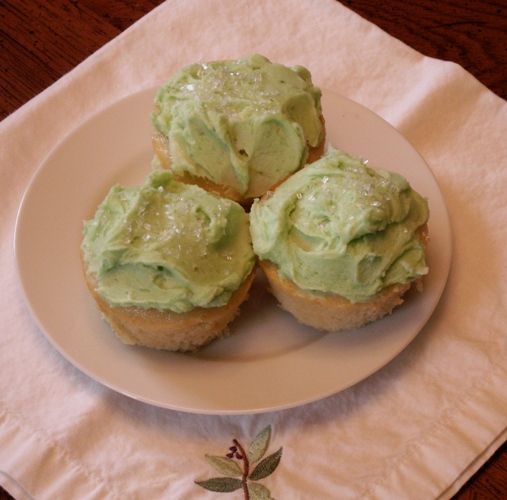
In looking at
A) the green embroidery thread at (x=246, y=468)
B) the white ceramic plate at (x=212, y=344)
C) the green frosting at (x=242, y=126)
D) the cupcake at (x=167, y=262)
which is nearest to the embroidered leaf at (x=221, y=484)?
the green embroidery thread at (x=246, y=468)

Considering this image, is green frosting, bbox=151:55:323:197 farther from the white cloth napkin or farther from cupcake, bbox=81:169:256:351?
the white cloth napkin

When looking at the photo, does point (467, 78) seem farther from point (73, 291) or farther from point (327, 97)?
point (73, 291)

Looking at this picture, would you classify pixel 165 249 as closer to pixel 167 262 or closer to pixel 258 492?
pixel 167 262

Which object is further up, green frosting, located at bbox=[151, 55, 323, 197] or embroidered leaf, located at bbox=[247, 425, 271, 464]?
green frosting, located at bbox=[151, 55, 323, 197]

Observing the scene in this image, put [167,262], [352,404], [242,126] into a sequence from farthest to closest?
[242,126] → [352,404] → [167,262]

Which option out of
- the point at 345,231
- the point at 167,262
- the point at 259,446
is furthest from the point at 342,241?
the point at 259,446

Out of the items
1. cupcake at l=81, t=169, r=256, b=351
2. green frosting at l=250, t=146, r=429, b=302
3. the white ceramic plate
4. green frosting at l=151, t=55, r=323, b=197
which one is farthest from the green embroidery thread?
green frosting at l=151, t=55, r=323, b=197

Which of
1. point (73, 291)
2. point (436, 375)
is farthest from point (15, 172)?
point (436, 375)
